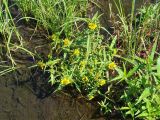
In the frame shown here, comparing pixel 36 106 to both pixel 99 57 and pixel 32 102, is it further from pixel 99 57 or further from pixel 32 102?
pixel 99 57

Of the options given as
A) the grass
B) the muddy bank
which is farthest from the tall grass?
the muddy bank

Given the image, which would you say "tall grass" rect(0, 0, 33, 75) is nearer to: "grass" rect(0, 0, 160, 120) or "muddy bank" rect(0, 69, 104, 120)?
"grass" rect(0, 0, 160, 120)

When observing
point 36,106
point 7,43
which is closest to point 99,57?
point 36,106

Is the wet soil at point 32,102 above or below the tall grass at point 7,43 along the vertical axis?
below

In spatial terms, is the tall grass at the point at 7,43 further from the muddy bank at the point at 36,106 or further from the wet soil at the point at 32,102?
the muddy bank at the point at 36,106

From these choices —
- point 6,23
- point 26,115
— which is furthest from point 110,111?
point 6,23

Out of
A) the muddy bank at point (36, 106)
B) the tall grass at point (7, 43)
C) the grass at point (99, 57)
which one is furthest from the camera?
the tall grass at point (7, 43)

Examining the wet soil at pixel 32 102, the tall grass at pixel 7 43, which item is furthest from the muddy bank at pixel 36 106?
the tall grass at pixel 7 43

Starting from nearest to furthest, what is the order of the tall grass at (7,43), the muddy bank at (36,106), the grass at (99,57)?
the grass at (99,57) < the muddy bank at (36,106) < the tall grass at (7,43)
